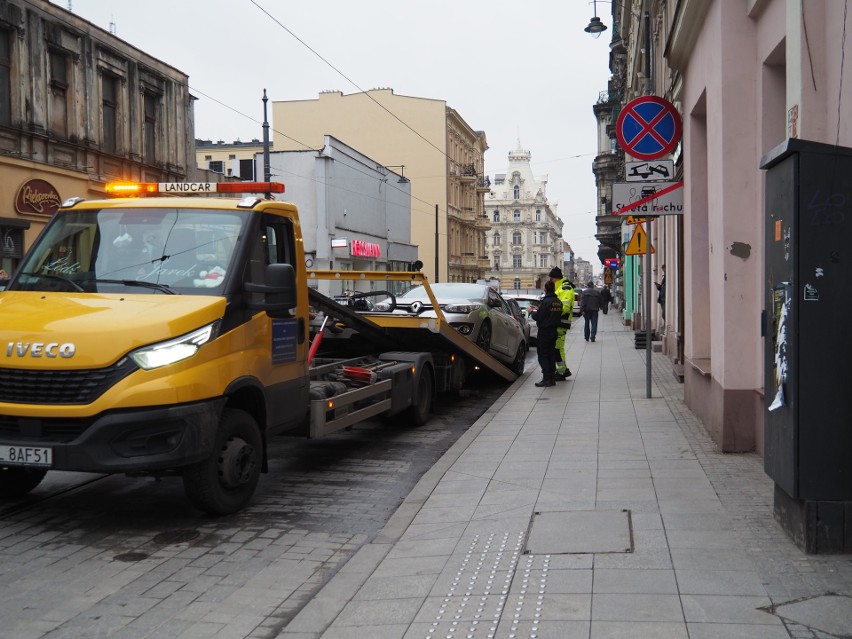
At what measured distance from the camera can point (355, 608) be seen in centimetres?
460

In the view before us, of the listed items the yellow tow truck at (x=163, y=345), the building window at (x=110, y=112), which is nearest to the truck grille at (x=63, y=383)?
the yellow tow truck at (x=163, y=345)

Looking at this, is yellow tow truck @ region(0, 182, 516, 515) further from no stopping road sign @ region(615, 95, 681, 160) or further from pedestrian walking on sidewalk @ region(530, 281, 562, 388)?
pedestrian walking on sidewalk @ region(530, 281, 562, 388)

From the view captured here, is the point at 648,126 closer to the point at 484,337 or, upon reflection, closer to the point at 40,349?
the point at 484,337

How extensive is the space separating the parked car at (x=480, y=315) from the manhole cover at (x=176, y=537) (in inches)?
245

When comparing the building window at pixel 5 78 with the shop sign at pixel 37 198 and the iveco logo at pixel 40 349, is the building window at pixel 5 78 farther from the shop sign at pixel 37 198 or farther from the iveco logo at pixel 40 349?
the iveco logo at pixel 40 349

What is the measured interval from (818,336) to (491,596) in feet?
7.14

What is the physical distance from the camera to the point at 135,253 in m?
6.77

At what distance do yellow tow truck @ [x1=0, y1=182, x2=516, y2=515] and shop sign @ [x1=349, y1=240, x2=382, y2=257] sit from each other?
35477 millimetres

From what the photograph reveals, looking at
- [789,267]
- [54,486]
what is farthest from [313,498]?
[789,267]

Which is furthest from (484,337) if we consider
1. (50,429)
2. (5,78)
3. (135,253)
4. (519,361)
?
(5,78)

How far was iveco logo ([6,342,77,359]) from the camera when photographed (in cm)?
572

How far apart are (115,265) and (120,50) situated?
20.1m

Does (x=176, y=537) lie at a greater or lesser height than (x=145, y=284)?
lesser

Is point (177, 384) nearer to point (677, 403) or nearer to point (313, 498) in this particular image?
point (313, 498)
